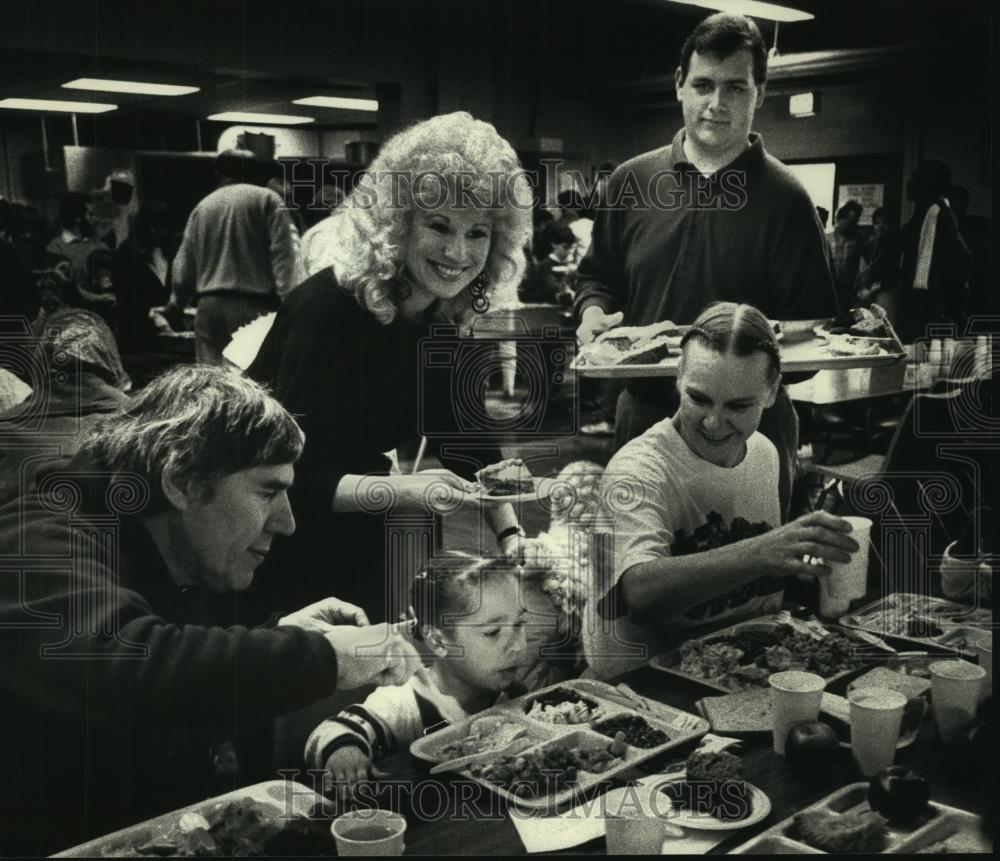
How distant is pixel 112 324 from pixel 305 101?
666 millimetres

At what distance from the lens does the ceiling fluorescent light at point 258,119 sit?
2.43m

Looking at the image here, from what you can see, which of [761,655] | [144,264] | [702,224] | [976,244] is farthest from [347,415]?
[976,244]

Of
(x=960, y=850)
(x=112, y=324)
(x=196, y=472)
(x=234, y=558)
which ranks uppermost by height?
(x=112, y=324)

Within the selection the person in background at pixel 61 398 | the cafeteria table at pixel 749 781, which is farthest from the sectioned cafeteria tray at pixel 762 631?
the person in background at pixel 61 398

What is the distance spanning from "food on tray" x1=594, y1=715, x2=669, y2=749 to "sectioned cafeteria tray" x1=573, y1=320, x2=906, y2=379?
0.89 m

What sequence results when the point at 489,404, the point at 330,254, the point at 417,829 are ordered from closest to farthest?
the point at 417,829 < the point at 330,254 < the point at 489,404

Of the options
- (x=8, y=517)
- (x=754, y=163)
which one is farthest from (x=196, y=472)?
(x=754, y=163)

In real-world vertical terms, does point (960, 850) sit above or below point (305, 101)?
below

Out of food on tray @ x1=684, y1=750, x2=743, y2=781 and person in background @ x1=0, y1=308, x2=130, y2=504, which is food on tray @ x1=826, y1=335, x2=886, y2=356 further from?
person in background @ x1=0, y1=308, x2=130, y2=504

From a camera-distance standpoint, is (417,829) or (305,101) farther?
(305,101)

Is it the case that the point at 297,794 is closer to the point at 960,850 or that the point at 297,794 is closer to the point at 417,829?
the point at 417,829

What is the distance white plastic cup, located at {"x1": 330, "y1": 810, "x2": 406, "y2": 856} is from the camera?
1.81 meters

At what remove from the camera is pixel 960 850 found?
1937 millimetres

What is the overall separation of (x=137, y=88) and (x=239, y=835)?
1.61 meters
